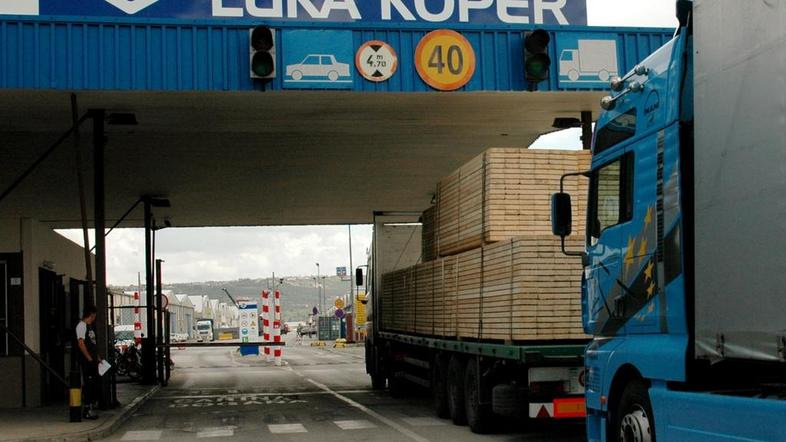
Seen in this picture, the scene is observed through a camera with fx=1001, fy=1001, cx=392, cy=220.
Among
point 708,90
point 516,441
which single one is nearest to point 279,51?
point 516,441

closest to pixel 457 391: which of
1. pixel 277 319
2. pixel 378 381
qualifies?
pixel 378 381

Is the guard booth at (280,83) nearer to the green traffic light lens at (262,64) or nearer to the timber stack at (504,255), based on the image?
the green traffic light lens at (262,64)

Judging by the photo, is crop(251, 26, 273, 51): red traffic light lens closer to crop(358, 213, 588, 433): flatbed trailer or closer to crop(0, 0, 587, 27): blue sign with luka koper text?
crop(0, 0, 587, 27): blue sign with luka koper text

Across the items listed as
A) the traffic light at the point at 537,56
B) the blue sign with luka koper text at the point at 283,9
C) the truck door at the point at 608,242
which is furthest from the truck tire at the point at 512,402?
the blue sign with luka koper text at the point at 283,9

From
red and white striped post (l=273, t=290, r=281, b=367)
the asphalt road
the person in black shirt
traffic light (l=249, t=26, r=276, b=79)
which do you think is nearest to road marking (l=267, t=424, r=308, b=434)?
the asphalt road

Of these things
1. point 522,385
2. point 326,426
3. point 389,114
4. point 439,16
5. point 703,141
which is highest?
point 439,16

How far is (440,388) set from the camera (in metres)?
14.6

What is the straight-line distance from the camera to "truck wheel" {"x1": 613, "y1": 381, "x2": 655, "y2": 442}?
750 cm

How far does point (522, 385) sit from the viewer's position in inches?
451

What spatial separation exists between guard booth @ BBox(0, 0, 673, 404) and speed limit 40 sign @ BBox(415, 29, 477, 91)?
2 centimetres

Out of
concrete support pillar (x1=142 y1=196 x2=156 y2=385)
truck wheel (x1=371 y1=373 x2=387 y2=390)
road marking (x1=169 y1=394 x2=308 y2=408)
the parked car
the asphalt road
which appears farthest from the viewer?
the parked car

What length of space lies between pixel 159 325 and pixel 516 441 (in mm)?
16175

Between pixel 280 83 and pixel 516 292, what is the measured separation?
17.1 ft

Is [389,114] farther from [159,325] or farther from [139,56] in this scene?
[159,325]
